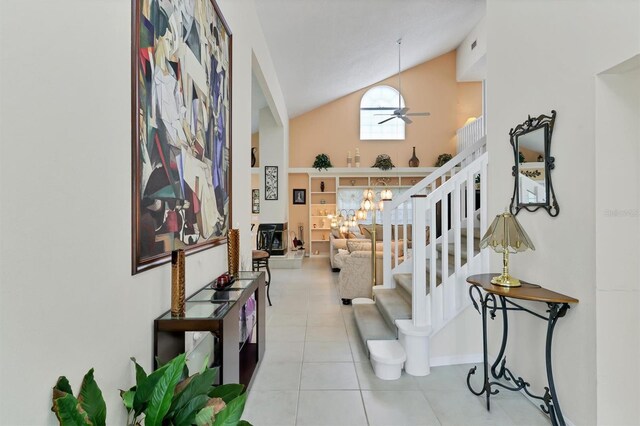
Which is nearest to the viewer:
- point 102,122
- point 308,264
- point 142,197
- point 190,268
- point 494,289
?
point 102,122

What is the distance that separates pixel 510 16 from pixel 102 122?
3.00 m

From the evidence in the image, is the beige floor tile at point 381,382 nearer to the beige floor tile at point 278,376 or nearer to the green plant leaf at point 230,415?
the beige floor tile at point 278,376

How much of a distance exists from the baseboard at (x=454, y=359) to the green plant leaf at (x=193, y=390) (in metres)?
2.27

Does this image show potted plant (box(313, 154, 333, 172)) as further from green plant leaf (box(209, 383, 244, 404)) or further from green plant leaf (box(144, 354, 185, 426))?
green plant leaf (box(144, 354, 185, 426))

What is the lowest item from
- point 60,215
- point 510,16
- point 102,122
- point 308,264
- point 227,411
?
point 308,264

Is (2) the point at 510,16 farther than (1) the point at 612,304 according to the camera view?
Yes

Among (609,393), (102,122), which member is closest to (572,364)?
(609,393)

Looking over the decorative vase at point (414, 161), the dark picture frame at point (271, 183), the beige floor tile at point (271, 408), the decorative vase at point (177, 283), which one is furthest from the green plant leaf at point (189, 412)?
the decorative vase at point (414, 161)

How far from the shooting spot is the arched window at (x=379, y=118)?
949cm

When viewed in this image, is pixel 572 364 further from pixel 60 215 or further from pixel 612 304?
pixel 60 215

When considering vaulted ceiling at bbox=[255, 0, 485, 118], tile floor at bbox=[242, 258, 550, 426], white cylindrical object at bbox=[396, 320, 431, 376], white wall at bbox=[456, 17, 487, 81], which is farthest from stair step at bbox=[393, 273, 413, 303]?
white wall at bbox=[456, 17, 487, 81]

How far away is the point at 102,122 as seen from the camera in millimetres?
1174

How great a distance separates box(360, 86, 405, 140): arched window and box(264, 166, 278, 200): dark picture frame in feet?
9.91

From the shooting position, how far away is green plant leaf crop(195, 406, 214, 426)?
106 centimetres
